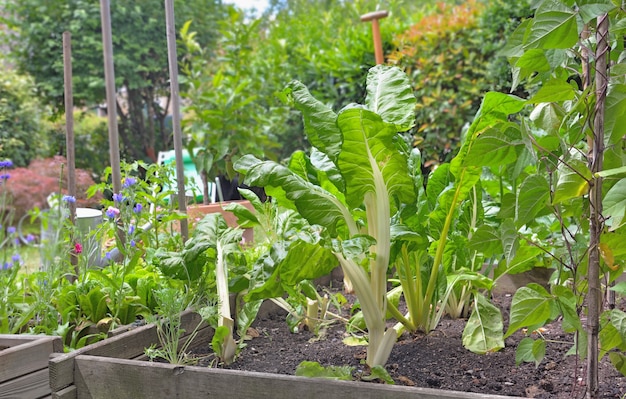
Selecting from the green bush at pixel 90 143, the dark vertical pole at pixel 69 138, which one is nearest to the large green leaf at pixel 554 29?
the dark vertical pole at pixel 69 138

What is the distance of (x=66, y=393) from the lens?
1.50m

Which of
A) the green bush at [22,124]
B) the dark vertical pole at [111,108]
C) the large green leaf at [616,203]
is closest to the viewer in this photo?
the large green leaf at [616,203]

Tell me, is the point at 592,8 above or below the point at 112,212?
above

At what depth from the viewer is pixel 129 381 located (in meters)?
1.48

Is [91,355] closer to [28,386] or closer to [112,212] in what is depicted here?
[28,386]

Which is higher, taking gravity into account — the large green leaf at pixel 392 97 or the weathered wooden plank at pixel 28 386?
the large green leaf at pixel 392 97

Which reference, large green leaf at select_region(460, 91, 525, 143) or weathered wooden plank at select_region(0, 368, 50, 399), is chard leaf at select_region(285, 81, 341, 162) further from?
weathered wooden plank at select_region(0, 368, 50, 399)

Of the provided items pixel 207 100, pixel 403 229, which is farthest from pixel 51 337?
pixel 207 100

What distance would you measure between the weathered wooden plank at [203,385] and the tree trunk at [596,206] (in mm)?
201

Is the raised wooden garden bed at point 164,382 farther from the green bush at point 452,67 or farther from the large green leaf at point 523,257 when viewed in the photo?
the green bush at point 452,67

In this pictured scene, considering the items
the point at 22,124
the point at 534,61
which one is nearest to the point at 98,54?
the point at 22,124

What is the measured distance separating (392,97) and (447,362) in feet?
2.34

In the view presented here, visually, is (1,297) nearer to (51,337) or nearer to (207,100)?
(51,337)

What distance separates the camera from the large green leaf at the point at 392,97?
1.62 meters
